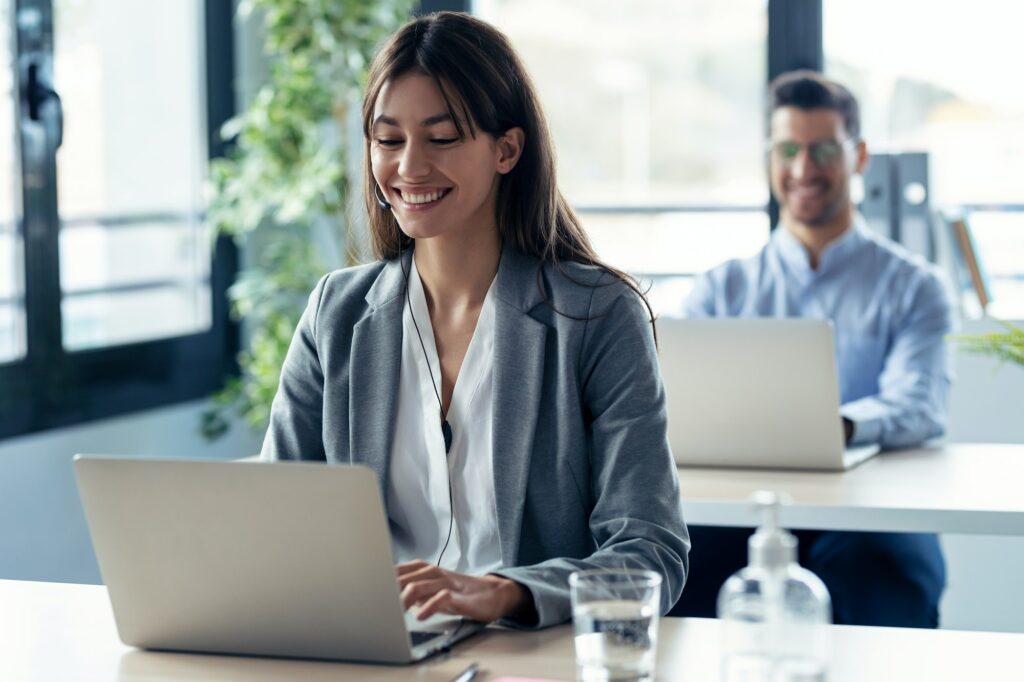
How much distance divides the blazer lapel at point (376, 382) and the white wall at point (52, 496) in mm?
1895

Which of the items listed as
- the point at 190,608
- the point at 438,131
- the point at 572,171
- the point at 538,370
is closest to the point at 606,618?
the point at 190,608

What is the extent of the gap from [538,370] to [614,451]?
0.15 metres

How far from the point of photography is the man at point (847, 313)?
2459 mm

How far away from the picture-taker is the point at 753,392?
2.30m

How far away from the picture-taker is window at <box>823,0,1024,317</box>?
388 cm

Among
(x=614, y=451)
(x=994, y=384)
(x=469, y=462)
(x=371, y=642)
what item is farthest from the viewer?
(x=994, y=384)

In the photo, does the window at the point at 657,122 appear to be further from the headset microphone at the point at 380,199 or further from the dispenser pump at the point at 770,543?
the dispenser pump at the point at 770,543

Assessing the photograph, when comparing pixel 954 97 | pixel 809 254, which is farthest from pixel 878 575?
pixel 954 97

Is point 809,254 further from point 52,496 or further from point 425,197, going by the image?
point 52,496

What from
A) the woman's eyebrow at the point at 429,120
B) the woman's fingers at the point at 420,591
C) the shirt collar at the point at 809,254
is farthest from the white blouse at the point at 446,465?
the shirt collar at the point at 809,254

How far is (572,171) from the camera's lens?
15.4 ft

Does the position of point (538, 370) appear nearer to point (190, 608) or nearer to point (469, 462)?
point (469, 462)

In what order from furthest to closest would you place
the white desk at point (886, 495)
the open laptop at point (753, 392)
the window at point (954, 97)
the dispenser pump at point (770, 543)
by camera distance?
the window at point (954, 97), the open laptop at point (753, 392), the white desk at point (886, 495), the dispenser pump at point (770, 543)

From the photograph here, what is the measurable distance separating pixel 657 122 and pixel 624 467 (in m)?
3.16
